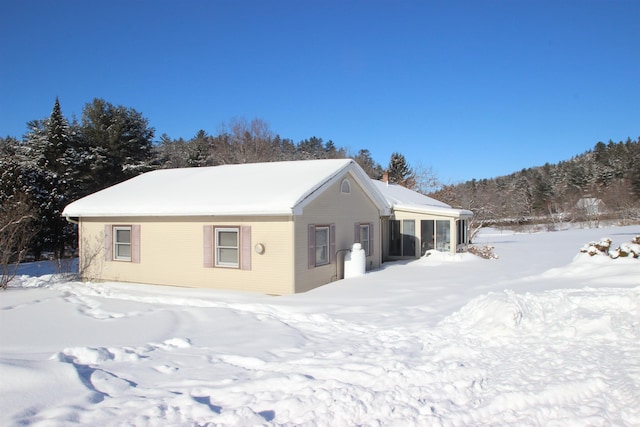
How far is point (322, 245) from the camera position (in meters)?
13.4

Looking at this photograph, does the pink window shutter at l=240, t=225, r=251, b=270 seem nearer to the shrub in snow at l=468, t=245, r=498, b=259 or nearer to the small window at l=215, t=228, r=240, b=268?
the small window at l=215, t=228, r=240, b=268

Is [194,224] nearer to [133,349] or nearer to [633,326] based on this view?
[133,349]

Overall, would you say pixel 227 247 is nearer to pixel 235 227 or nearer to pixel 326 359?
pixel 235 227

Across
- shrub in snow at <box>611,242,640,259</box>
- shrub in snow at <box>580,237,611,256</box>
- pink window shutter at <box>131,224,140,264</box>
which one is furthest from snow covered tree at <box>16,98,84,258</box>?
shrub in snow at <box>611,242,640,259</box>

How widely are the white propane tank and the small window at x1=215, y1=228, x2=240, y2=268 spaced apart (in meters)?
3.65

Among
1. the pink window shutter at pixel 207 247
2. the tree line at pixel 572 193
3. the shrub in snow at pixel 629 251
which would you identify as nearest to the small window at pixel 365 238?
the pink window shutter at pixel 207 247

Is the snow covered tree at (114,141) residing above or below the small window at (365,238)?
above

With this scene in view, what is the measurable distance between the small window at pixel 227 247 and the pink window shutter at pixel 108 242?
426cm

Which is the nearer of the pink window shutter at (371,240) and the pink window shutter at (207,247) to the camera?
the pink window shutter at (207,247)

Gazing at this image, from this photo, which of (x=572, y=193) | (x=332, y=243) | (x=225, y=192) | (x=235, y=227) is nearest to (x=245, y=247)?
(x=235, y=227)

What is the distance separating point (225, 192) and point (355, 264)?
4.51 metres

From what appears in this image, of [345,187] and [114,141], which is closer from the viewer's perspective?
[345,187]

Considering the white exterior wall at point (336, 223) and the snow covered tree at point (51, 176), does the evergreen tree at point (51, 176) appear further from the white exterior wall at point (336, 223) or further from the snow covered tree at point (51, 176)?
the white exterior wall at point (336, 223)

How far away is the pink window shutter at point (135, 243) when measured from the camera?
45.5 feet
